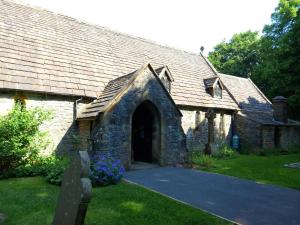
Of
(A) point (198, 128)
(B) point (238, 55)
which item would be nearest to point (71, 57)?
(A) point (198, 128)

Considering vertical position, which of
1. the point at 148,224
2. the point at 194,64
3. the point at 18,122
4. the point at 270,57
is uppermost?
the point at 270,57

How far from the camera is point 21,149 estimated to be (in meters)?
11.0

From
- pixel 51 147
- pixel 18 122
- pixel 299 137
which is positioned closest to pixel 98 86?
pixel 51 147

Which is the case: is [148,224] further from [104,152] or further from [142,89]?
[142,89]

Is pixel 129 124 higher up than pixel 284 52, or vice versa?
pixel 284 52

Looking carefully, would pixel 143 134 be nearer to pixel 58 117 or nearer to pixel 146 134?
pixel 146 134

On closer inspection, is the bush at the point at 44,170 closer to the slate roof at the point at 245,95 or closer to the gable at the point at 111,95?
the gable at the point at 111,95

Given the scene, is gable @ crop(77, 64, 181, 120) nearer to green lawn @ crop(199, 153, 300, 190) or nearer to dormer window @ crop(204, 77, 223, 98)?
green lawn @ crop(199, 153, 300, 190)

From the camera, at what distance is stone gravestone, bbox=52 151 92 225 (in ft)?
14.1

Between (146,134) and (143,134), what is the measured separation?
49 centimetres

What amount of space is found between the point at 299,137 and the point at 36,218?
26316 mm

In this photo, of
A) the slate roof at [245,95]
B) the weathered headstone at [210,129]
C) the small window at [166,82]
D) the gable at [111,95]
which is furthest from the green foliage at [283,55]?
the gable at [111,95]

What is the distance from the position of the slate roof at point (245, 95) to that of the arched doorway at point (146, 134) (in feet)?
36.4

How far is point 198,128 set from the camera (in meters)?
19.8
